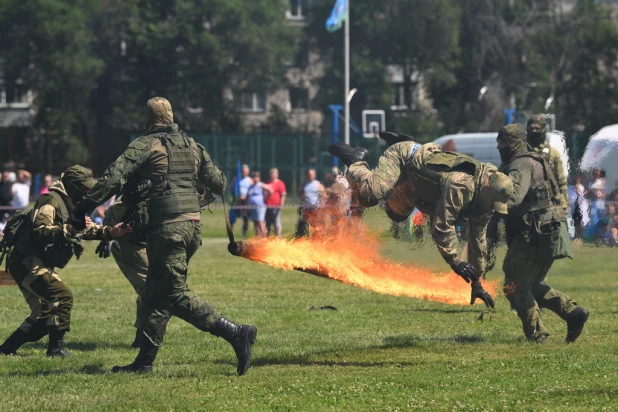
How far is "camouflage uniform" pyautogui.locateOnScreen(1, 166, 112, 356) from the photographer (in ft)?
34.6

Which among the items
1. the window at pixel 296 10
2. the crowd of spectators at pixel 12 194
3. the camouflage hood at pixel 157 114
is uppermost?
the window at pixel 296 10

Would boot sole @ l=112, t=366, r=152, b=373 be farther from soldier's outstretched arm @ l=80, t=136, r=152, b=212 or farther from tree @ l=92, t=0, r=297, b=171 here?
tree @ l=92, t=0, r=297, b=171

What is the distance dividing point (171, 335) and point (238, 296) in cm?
411

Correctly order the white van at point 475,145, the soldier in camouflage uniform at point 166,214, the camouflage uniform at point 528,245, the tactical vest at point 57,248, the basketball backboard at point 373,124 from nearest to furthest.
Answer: the soldier in camouflage uniform at point 166,214
the tactical vest at point 57,248
the camouflage uniform at point 528,245
the white van at point 475,145
the basketball backboard at point 373,124

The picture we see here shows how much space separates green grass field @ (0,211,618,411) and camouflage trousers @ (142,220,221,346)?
0.49 meters

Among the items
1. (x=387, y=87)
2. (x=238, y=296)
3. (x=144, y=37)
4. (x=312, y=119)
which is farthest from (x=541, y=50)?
(x=238, y=296)

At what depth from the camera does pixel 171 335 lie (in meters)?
12.6

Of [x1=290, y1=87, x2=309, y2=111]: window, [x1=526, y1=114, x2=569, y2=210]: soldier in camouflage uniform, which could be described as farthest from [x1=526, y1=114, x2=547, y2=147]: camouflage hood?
[x1=290, y1=87, x2=309, y2=111]: window

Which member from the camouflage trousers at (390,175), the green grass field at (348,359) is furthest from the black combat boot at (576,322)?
the camouflage trousers at (390,175)

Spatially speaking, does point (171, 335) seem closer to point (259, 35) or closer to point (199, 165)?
point (199, 165)

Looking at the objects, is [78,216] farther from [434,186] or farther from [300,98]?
[300,98]

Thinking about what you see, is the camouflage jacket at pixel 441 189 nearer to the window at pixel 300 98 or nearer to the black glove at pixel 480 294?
the black glove at pixel 480 294

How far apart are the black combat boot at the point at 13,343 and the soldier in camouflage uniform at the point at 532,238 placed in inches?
187

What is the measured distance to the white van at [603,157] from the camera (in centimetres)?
1174
